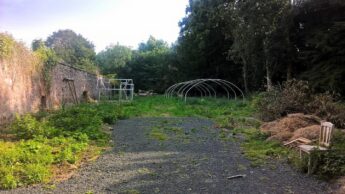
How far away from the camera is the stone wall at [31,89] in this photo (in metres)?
9.62

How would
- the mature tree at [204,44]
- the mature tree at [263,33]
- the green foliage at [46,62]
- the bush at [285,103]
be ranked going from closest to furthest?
1. the bush at [285,103]
2. the green foliage at [46,62]
3. the mature tree at [263,33]
4. the mature tree at [204,44]

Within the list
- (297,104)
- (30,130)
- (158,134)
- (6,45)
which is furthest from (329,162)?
(6,45)

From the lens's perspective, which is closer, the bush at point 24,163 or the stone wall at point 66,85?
the bush at point 24,163

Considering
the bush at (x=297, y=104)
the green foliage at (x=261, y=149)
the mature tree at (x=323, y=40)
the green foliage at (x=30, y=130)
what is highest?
the mature tree at (x=323, y=40)

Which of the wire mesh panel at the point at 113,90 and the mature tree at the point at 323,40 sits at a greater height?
the mature tree at the point at 323,40

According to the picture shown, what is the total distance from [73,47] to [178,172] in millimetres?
38136

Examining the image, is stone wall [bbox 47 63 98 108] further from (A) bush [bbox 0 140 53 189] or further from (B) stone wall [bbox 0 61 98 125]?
(A) bush [bbox 0 140 53 189]

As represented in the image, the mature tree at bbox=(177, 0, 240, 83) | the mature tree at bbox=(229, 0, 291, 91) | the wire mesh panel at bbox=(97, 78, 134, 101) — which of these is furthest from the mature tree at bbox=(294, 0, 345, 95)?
the wire mesh panel at bbox=(97, 78, 134, 101)

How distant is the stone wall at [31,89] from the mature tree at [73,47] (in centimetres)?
1498

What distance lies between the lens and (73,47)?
4125 cm

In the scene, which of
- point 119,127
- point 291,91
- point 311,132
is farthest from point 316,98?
point 119,127

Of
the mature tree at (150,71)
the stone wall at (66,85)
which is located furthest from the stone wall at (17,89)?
the mature tree at (150,71)

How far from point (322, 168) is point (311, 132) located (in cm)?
243

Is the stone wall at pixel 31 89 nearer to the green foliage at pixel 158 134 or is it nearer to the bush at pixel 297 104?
the green foliage at pixel 158 134
